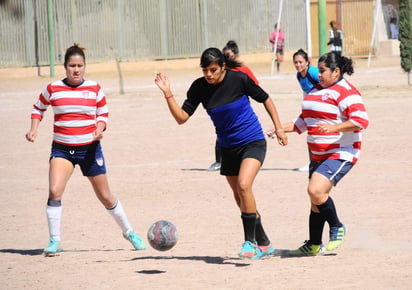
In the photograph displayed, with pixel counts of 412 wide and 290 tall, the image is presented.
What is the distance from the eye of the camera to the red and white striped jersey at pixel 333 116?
775cm

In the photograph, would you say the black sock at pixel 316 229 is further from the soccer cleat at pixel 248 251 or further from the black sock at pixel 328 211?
the soccer cleat at pixel 248 251

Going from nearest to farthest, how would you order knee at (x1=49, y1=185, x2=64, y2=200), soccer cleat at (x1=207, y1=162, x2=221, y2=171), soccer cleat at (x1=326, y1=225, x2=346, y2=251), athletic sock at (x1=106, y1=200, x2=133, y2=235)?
soccer cleat at (x1=326, y1=225, x2=346, y2=251) → knee at (x1=49, y1=185, x2=64, y2=200) → athletic sock at (x1=106, y1=200, x2=133, y2=235) → soccer cleat at (x1=207, y1=162, x2=221, y2=171)

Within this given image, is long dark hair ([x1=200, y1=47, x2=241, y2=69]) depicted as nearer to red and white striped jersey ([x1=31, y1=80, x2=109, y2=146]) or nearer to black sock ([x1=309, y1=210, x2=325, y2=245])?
red and white striped jersey ([x1=31, y1=80, x2=109, y2=146])

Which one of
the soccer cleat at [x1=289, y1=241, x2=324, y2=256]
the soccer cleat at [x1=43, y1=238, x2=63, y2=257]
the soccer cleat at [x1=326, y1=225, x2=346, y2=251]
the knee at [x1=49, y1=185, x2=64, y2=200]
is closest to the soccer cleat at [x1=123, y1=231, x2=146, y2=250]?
the soccer cleat at [x1=43, y1=238, x2=63, y2=257]

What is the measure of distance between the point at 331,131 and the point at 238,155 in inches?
33.7

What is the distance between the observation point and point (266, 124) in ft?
63.9

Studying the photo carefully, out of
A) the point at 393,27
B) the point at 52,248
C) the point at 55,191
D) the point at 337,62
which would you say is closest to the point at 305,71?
the point at 337,62

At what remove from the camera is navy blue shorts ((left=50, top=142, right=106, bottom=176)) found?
8.52 metres

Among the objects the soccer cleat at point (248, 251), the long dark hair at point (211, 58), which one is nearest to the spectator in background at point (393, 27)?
the long dark hair at point (211, 58)

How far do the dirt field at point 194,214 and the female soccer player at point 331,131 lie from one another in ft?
1.56

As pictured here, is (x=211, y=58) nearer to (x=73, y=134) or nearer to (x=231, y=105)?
(x=231, y=105)

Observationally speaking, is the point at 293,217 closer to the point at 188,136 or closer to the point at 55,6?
the point at 188,136

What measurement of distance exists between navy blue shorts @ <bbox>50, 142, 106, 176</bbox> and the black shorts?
49.0 inches

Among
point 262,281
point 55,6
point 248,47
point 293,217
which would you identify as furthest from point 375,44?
point 262,281
